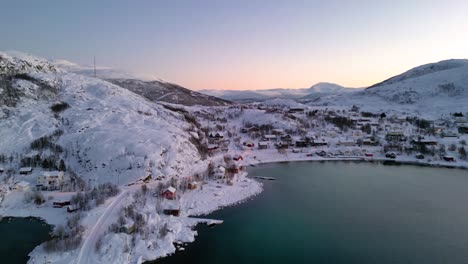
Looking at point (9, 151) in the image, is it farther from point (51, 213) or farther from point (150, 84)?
point (150, 84)

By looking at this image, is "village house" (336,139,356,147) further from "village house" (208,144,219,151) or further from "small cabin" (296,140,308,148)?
"village house" (208,144,219,151)

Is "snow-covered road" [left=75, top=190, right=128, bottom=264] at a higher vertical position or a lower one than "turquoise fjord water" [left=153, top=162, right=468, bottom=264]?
higher

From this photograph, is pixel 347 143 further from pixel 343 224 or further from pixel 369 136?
pixel 343 224

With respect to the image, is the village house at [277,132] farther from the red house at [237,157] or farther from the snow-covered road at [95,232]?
the snow-covered road at [95,232]

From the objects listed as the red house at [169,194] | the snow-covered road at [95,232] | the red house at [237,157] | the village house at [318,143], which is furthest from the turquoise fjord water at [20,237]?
the village house at [318,143]

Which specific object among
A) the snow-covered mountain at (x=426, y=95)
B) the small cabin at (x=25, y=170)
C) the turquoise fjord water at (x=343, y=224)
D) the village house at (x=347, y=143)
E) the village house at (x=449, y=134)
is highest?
the snow-covered mountain at (x=426, y=95)

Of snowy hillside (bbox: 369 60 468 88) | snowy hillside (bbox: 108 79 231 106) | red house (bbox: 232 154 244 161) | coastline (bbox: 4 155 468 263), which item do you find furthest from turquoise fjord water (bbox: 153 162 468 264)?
snowy hillside (bbox: 369 60 468 88)

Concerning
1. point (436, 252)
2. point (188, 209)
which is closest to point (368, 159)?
point (436, 252)
